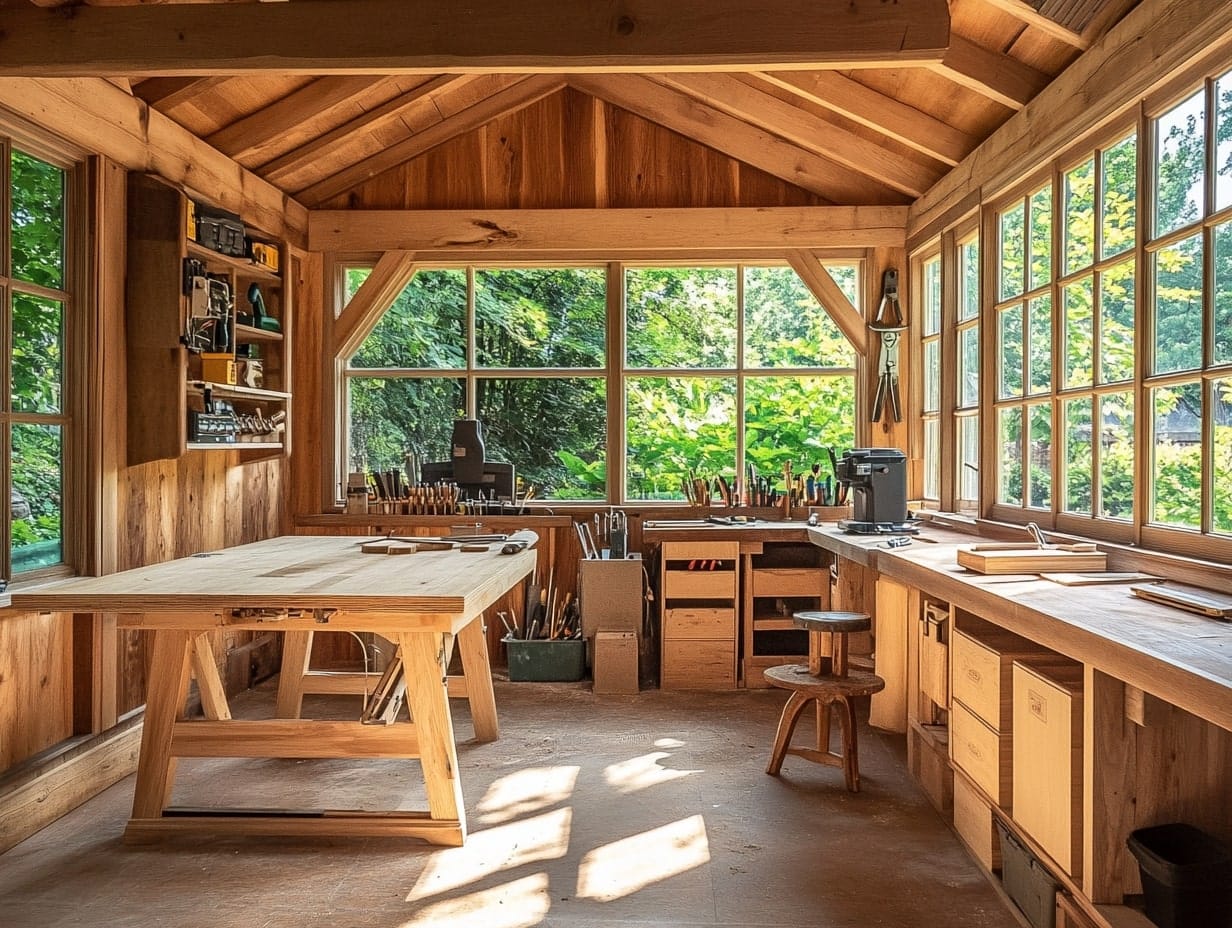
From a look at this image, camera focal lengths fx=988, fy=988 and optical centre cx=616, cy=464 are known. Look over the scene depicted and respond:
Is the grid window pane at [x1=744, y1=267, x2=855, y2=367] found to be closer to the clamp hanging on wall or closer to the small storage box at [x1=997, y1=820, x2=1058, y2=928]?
the clamp hanging on wall

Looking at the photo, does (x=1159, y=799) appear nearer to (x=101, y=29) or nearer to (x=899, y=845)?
(x=899, y=845)

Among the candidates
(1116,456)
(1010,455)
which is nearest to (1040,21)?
(1116,456)

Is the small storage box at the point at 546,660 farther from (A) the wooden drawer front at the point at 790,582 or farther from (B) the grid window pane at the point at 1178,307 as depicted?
(B) the grid window pane at the point at 1178,307

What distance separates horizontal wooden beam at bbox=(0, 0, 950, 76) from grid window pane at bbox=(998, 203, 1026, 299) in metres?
1.49

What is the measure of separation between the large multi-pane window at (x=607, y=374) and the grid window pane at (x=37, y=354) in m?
2.54

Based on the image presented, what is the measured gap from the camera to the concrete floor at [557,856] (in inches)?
115

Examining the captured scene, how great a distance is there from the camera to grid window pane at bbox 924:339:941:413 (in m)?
5.94

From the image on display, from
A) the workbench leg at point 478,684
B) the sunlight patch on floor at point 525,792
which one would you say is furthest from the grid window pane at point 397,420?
the sunlight patch on floor at point 525,792

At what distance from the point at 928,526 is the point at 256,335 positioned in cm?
400

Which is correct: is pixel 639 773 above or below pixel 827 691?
below

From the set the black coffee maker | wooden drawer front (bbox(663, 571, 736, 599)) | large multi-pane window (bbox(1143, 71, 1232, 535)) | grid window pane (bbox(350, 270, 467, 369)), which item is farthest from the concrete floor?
grid window pane (bbox(350, 270, 467, 369))

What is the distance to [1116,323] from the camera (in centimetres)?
360

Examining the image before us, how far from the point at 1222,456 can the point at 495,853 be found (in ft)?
8.63

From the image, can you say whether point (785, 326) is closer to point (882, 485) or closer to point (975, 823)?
point (882, 485)
